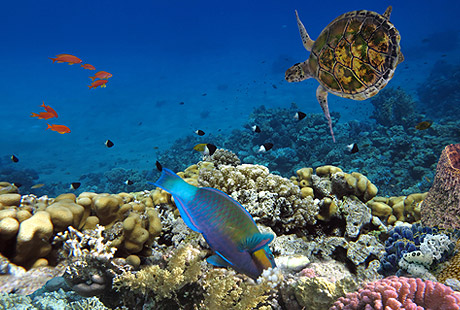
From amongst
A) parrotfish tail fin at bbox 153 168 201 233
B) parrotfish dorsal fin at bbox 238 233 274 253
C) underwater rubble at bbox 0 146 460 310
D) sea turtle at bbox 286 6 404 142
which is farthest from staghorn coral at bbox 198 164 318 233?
parrotfish tail fin at bbox 153 168 201 233

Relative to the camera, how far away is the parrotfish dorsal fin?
4.11 feet

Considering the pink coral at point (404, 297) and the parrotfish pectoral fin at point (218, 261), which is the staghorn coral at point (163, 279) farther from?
the pink coral at point (404, 297)

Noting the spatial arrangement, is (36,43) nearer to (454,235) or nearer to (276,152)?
(276,152)

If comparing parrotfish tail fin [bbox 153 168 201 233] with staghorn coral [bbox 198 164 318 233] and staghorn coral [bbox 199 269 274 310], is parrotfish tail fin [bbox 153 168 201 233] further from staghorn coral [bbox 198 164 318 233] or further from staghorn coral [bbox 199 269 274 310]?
staghorn coral [bbox 198 164 318 233]

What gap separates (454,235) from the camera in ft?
8.55

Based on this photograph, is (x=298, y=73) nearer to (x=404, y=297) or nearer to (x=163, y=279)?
(x=404, y=297)

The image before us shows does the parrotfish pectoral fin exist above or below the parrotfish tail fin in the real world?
below

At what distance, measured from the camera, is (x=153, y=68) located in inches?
3150

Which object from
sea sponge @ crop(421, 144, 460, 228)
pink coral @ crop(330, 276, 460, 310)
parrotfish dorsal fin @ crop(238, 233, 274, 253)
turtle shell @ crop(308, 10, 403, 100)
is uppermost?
turtle shell @ crop(308, 10, 403, 100)

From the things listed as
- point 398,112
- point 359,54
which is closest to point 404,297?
point 359,54

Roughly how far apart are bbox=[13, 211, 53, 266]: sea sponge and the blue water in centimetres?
1036

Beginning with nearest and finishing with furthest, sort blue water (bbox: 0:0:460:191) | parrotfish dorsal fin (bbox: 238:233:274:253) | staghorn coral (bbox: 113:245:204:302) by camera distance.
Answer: parrotfish dorsal fin (bbox: 238:233:274:253) → staghorn coral (bbox: 113:245:204:302) → blue water (bbox: 0:0:460:191)

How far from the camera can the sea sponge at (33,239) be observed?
2025mm

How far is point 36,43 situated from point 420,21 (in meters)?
150
